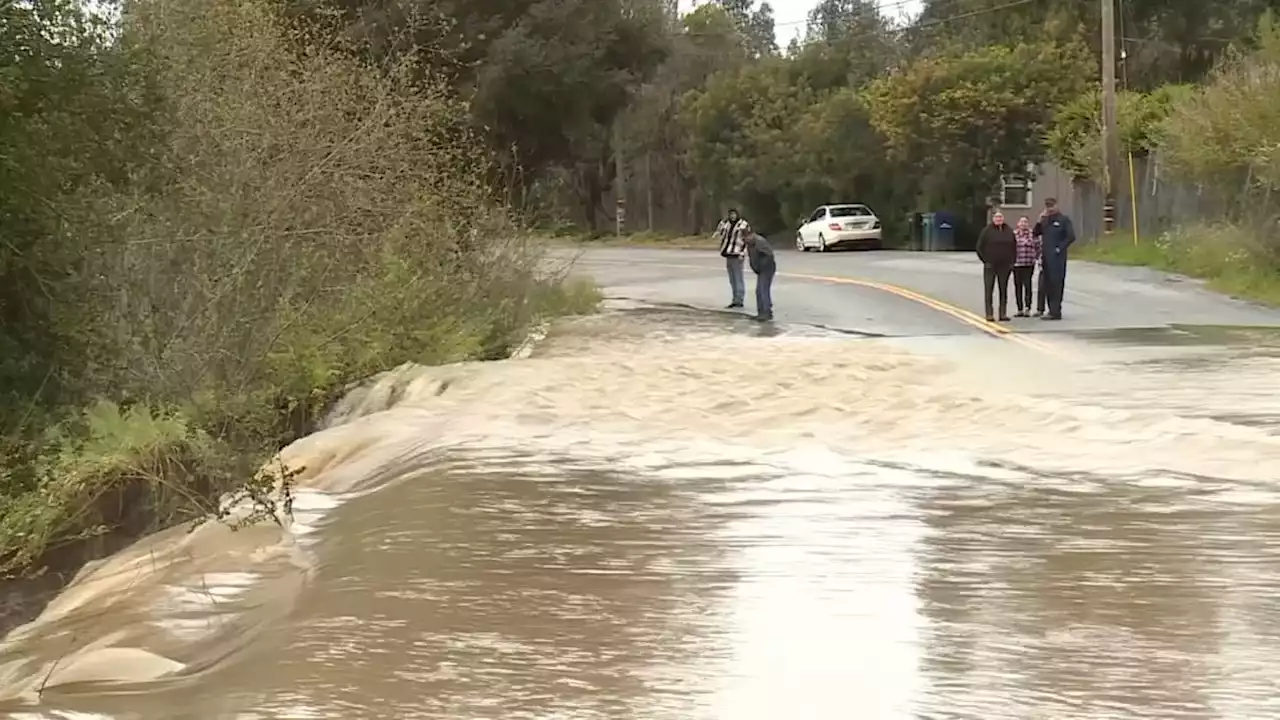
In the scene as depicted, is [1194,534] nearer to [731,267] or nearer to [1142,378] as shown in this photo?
[1142,378]

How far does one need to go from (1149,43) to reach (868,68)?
35.3 feet

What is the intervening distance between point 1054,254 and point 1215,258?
7.50 meters

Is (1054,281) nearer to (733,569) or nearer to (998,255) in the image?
(998,255)

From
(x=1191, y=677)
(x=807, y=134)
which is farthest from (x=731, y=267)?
(x=807, y=134)

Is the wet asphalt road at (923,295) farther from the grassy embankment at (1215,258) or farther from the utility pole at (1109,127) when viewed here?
the utility pole at (1109,127)

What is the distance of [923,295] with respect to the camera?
24.7 meters

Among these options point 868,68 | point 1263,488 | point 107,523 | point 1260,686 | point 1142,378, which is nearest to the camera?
point 1260,686

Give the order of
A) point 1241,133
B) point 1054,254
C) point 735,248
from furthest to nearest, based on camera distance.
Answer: point 1241,133 < point 735,248 < point 1054,254

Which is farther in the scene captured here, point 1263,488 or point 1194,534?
point 1263,488

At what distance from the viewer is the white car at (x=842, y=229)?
4356 cm

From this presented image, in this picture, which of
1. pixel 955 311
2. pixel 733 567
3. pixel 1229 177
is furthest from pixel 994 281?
pixel 733 567

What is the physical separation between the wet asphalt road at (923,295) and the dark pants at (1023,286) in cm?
49

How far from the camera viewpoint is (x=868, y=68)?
58344mm

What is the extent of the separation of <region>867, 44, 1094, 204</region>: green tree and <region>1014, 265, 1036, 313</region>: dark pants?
22264 millimetres
